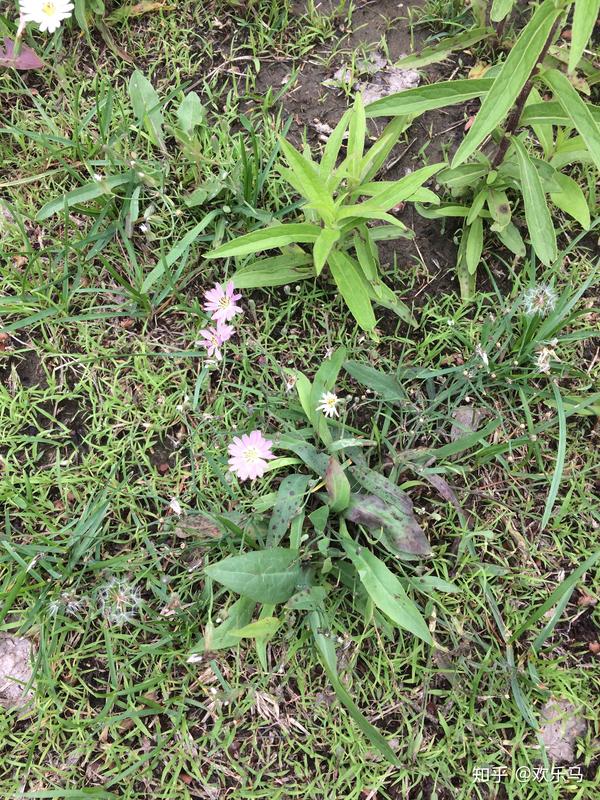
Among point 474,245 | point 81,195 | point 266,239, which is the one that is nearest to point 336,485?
point 266,239

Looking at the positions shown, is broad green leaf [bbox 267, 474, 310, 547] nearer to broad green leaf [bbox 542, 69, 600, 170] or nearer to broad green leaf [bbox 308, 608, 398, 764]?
broad green leaf [bbox 308, 608, 398, 764]

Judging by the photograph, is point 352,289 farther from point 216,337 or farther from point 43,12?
point 43,12

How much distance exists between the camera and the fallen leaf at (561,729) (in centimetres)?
191

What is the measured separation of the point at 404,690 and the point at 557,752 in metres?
0.50

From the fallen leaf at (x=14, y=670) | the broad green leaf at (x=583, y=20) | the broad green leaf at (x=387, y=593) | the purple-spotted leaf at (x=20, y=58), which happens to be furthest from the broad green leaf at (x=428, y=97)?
Answer: the fallen leaf at (x=14, y=670)

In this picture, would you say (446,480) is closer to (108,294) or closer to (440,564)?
(440,564)

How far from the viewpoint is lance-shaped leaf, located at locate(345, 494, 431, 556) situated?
6.11 feet

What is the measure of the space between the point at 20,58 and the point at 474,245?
1.89 meters

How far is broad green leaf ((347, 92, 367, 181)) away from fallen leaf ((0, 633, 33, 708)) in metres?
1.81

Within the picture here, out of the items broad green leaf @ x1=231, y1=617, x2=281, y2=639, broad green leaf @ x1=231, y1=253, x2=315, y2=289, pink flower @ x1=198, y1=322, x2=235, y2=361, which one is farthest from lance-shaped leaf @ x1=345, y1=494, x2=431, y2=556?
broad green leaf @ x1=231, y1=253, x2=315, y2=289

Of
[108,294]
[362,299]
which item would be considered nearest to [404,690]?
[362,299]

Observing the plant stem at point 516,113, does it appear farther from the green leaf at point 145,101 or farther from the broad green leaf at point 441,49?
the green leaf at point 145,101

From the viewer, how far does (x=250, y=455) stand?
187 centimetres

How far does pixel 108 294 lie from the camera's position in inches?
89.9
